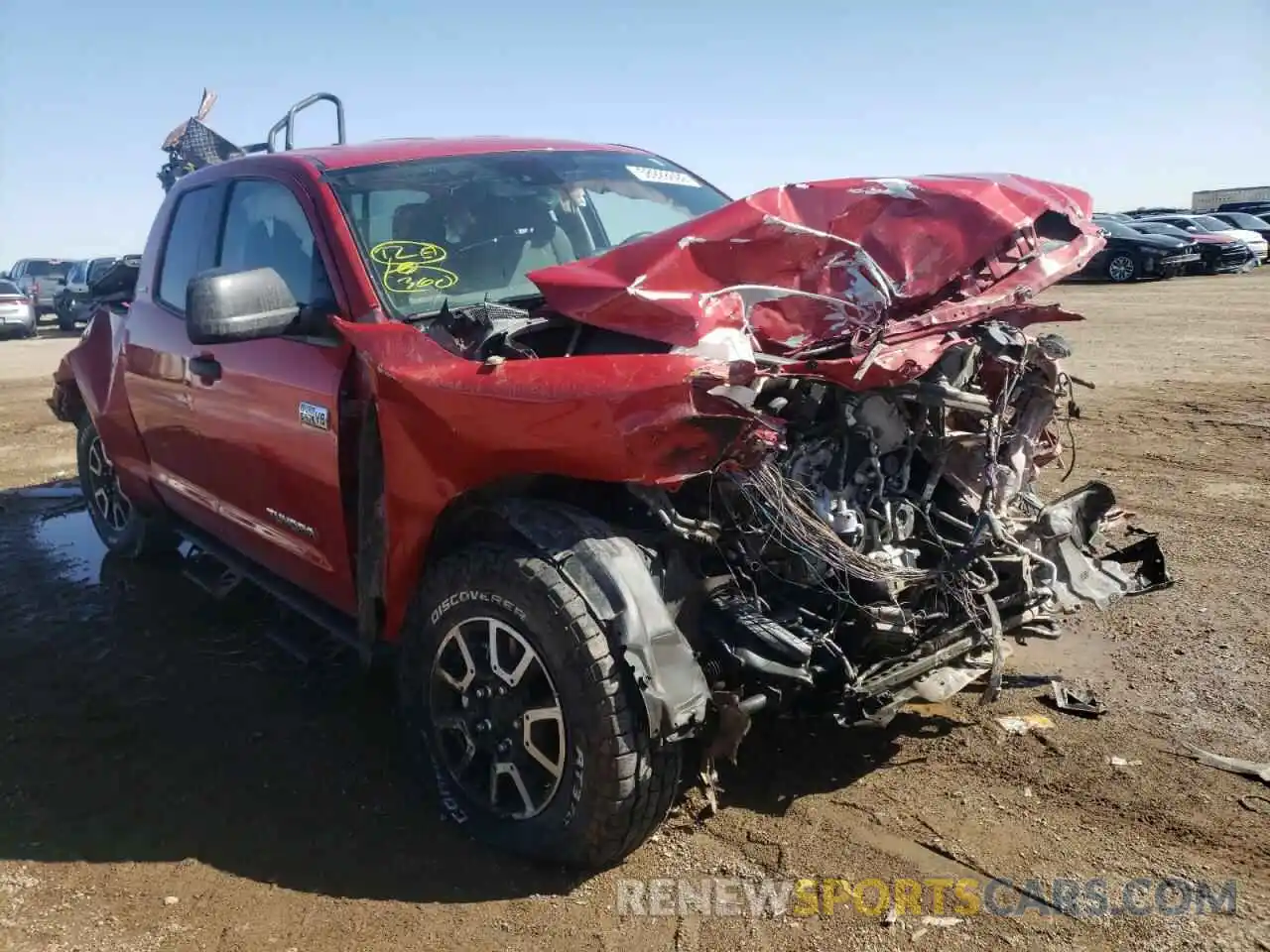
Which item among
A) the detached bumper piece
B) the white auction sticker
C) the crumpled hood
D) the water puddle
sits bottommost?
the water puddle

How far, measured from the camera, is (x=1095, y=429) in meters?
7.75

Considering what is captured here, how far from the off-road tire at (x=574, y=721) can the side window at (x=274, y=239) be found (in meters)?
1.26

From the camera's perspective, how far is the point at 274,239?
3.81m

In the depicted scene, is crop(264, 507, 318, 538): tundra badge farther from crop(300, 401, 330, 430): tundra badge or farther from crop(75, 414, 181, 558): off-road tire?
crop(75, 414, 181, 558): off-road tire

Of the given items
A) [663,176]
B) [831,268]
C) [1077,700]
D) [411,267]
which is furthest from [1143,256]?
[411,267]

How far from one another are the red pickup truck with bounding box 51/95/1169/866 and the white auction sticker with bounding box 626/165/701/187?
74 cm

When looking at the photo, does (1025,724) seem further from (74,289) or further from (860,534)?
(74,289)

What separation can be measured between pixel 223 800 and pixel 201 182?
275cm

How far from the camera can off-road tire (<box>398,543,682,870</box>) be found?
99.7 inches

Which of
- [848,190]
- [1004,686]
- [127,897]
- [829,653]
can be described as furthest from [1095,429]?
[127,897]

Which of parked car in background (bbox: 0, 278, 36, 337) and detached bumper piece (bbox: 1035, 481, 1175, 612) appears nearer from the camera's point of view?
detached bumper piece (bbox: 1035, 481, 1175, 612)

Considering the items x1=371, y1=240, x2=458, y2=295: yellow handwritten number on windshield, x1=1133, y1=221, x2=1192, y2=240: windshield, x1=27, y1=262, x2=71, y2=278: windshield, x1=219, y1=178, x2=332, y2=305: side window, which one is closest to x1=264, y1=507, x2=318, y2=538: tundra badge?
x1=219, y1=178, x2=332, y2=305: side window

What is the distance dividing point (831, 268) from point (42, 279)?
A: 30.7 m

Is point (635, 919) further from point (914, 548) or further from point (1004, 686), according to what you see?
point (1004, 686)
